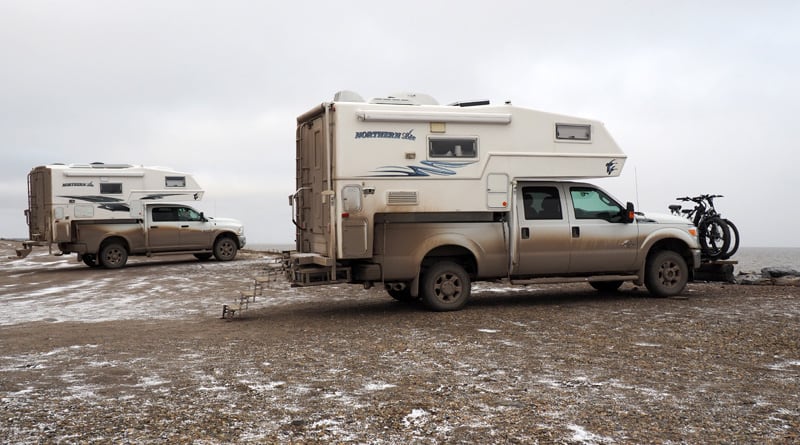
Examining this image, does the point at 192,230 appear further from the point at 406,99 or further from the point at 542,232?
the point at 542,232

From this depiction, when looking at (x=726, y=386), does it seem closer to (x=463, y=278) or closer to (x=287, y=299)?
(x=463, y=278)

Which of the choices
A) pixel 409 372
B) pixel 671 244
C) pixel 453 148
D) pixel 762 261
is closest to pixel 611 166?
pixel 671 244

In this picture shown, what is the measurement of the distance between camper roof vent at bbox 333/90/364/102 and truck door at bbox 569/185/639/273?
3.61 metres

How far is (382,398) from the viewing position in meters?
5.30

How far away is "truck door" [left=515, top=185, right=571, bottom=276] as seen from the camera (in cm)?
1028

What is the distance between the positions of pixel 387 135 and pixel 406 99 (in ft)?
2.56

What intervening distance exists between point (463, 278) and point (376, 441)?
583 cm

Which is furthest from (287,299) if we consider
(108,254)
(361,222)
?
(108,254)

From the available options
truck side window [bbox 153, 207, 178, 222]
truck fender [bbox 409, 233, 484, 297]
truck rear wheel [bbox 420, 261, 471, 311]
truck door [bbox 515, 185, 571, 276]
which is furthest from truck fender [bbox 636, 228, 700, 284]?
truck side window [bbox 153, 207, 178, 222]

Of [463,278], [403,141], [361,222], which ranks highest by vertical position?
[403,141]

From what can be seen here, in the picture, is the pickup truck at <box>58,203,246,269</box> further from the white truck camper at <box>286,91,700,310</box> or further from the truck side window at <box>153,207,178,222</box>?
the white truck camper at <box>286,91,700,310</box>

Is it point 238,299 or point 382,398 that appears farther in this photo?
point 238,299

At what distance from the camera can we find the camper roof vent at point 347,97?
382 inches

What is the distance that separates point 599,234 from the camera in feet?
34.9
